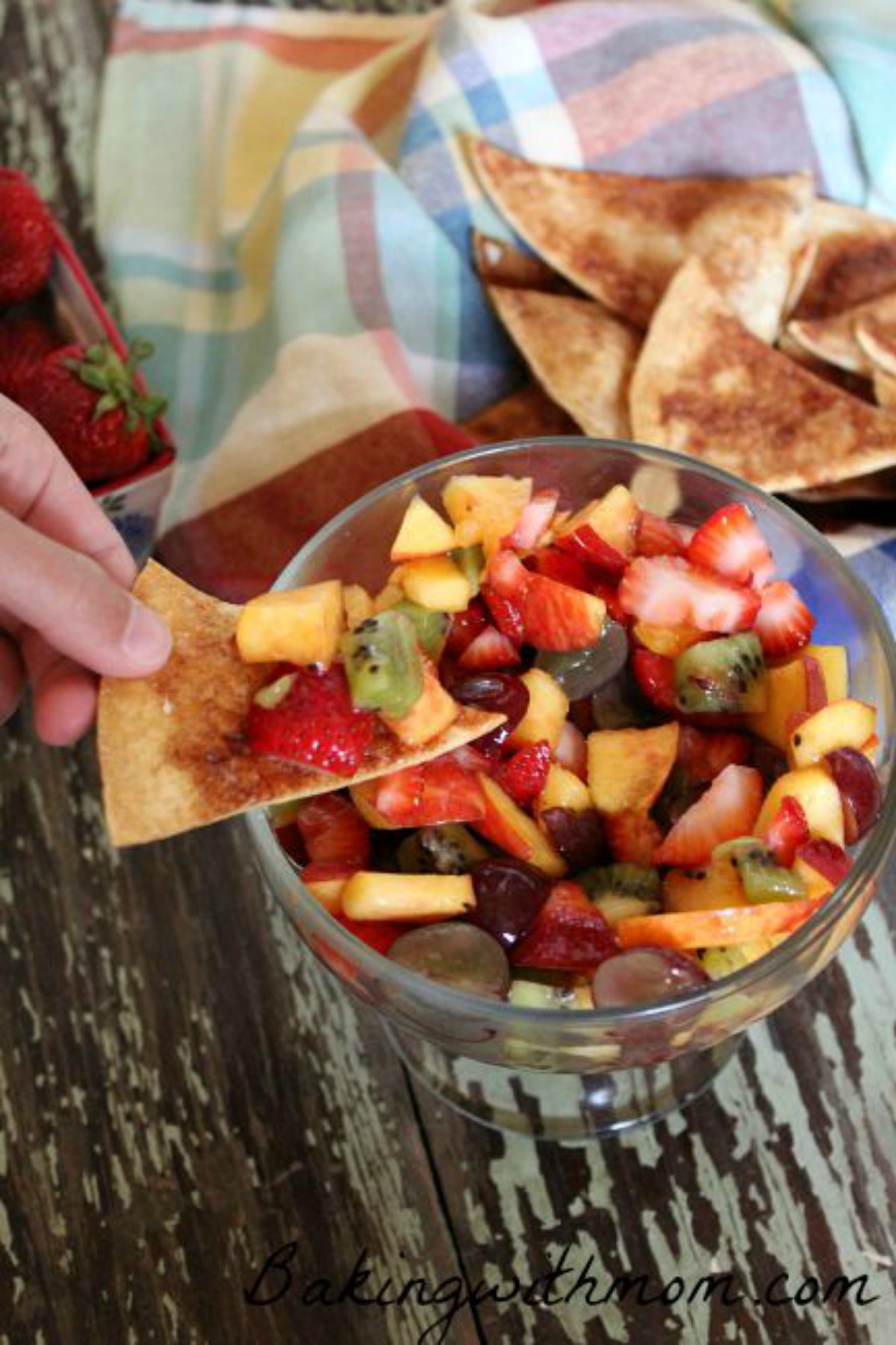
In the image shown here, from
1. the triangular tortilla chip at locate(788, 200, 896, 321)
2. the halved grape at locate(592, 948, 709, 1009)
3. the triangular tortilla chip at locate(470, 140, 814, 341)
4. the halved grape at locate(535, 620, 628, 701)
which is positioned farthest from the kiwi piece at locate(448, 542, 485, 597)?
the triangular tortilla chip at locate(788, 200, 896, 321)

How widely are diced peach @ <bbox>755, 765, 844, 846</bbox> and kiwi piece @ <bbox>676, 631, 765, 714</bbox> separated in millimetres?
112

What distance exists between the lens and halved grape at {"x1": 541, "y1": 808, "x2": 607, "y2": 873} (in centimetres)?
134

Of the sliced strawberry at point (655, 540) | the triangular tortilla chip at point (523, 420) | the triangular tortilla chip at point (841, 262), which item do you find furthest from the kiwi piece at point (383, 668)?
the triangular tortilla chip at point (841, 262)

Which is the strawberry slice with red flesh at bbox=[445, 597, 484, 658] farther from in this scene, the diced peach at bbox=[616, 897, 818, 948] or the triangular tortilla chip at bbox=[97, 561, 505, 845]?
the diced peach at bbox=[616, 897, 818, 948]

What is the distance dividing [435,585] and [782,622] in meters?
0.35

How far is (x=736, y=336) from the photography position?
1.87 m

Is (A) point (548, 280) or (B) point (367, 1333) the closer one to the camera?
(B) point (367, 1333)

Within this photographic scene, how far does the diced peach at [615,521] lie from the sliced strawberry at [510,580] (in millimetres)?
80

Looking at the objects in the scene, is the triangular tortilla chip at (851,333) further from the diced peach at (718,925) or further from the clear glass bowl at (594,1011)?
the diced peach at (718,925)

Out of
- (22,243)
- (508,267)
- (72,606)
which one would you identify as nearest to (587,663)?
(72,606)

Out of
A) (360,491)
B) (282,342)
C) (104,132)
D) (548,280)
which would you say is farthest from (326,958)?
(104,132)

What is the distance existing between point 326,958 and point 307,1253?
0.37 metres

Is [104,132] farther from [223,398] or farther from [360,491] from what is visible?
[360,491]

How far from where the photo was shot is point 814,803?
127cm
